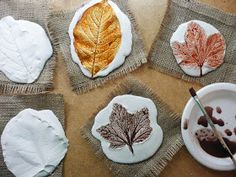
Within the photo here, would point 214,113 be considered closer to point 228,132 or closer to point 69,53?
point 228,132

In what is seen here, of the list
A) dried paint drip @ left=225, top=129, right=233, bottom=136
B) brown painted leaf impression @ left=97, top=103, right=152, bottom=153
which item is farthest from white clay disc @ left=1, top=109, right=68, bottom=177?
dried paint drip @ left=225, top=129, right=233, bottom=136

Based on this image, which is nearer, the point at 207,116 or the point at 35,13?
the point at 207,116

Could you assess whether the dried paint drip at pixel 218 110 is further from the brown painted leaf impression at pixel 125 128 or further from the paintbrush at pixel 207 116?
the brown painted leaf impression at pixel 125 128

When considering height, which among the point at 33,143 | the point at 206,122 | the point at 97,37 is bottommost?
the point at 33,143

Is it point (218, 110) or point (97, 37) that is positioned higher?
point (97, 37)

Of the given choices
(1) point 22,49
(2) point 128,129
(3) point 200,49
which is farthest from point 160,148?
(1) point 22,49

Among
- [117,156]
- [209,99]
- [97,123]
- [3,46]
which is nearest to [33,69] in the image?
[3,46]

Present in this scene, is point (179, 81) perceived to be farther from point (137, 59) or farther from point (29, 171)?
point (29, 171)

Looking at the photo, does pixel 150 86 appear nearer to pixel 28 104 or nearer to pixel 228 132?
pixel 228 132

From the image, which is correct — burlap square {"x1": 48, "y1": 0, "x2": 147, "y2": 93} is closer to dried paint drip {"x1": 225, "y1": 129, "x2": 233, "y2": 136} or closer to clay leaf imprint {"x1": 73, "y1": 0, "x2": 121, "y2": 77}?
clay leaf imprint {"x1": 73, "y1": 0, "x2": 121, "y2": 77}
